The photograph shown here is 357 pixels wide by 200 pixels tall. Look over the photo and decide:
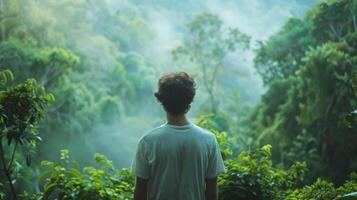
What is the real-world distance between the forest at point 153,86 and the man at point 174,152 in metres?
0.59

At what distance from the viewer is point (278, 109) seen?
35.6ft

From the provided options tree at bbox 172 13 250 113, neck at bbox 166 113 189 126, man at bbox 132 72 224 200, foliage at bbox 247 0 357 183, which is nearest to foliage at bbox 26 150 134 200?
man at bbox 132 72 224 200

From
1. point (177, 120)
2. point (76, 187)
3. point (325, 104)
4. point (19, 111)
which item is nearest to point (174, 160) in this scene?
point (177, 120)

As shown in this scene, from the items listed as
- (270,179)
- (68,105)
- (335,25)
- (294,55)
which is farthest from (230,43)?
(270,179)

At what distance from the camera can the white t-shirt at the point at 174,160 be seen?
1.51m

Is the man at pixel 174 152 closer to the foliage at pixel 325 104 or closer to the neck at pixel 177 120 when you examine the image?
the neck at pixel 177 120

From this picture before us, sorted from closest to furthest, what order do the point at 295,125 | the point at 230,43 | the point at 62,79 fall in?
the point at 295,125, the point at 62,79, the point at 230,43

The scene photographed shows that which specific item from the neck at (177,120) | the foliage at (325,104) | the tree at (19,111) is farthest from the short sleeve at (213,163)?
the foliage at (325,104)

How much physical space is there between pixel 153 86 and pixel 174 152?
18253 millimetres

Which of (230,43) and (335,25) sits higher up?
(230,43)

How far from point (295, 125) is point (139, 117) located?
1047cm

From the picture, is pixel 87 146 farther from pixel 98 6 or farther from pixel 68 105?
pixel 98 6

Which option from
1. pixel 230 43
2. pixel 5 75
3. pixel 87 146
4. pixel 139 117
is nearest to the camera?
pixel 5 75

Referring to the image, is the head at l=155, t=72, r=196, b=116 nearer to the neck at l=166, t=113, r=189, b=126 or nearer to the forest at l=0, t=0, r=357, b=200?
the neck at l=166, t=113, r=189, b=126
